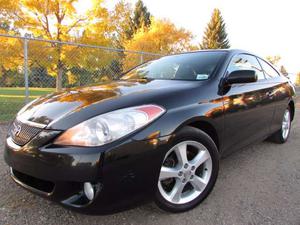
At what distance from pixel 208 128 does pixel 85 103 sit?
1.15 meters

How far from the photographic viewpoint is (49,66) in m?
9.34

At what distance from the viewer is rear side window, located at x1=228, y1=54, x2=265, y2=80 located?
2.99 meters

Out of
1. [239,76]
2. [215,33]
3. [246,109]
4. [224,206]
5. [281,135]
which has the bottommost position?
[224,206]

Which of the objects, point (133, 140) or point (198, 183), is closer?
point (133, 140)

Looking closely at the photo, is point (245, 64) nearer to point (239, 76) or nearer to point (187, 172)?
point (239, 76)

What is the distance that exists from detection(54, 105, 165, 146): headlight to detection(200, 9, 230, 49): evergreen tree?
44.8m

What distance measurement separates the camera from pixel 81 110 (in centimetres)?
194

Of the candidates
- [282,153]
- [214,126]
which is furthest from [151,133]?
[282,153]

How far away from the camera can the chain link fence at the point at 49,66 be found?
23.5 feet

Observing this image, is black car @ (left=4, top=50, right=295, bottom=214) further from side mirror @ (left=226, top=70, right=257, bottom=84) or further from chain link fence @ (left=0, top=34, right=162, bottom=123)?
chain link fence @ (left=0, top=34, right=162, bottom=123)

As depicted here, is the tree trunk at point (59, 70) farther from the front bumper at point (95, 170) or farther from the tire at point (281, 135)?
the front bumper at point (95, 170)

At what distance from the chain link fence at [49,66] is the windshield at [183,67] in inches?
146

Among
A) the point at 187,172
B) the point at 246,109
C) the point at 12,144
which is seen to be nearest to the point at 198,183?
the point at 187,172

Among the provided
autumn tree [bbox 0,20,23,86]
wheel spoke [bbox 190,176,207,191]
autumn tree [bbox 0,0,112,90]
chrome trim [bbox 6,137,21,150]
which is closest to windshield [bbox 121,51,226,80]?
wheel spoke [bbox 190,176,207,191]
